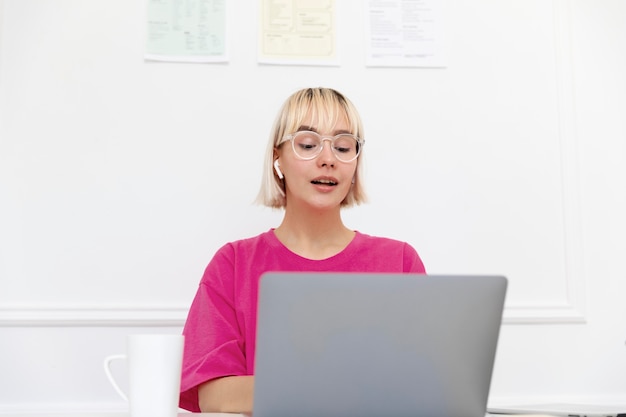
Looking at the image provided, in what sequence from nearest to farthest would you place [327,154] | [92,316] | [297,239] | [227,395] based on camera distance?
[227,395], [327,154], [297,239], [92,316]

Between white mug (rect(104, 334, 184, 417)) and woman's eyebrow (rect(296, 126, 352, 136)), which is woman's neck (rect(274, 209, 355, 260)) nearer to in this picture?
woman's eyebrow (rect(296, 126, 352, 136))

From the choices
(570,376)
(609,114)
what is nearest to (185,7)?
(609,114)

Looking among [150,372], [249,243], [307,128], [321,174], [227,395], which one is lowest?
[227,395]

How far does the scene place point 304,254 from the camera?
1.70 m

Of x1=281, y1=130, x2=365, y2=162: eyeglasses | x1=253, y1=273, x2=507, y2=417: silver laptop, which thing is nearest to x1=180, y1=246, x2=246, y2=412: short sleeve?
x1=281, y1=130, x2=365, y2=162: eyeglasses

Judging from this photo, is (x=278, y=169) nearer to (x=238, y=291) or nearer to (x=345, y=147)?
(x=345, y=147)

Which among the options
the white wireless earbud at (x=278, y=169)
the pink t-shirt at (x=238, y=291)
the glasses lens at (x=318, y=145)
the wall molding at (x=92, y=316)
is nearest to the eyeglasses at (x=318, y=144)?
the glasses lens at (x=318, y=145)

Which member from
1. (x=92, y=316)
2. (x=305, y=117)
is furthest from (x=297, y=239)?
(x=92, y=316)

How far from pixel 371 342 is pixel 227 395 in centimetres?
61

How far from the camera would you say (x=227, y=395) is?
1353mm

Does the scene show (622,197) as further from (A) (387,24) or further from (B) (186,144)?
(B) (186,144)

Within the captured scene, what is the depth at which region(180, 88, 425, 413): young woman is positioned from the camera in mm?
1530

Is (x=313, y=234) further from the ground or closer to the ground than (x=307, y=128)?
closer to the ground

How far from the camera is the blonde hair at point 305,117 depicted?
1.64 meters
